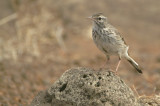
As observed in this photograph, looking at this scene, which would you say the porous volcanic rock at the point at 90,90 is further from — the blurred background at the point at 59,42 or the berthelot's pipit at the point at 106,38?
the blurred background at the point at 59,42

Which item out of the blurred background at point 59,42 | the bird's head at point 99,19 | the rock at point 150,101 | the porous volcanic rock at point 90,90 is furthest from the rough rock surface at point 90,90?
the blurred background at point 59,42

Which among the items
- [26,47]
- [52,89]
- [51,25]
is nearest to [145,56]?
[51,25]

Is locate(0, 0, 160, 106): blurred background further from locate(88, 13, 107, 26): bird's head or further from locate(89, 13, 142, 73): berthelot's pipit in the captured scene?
locate(88, 13, 107, 26): bird's head

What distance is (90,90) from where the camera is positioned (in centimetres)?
575

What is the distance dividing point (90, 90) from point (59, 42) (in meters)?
9.04

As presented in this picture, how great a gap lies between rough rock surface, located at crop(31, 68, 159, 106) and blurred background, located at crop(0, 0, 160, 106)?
5.97ft

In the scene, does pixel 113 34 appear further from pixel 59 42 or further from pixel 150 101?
pixel 59 42

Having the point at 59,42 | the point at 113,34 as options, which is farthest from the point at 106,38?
the point at 59,42

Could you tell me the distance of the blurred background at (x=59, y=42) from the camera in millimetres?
10336

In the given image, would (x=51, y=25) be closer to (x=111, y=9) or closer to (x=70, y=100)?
(x=111, y=9)

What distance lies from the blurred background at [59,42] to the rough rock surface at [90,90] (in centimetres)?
182

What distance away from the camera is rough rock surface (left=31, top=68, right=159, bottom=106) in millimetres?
5727

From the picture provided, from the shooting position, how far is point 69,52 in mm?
14352

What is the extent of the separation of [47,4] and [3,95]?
23.0 ft
